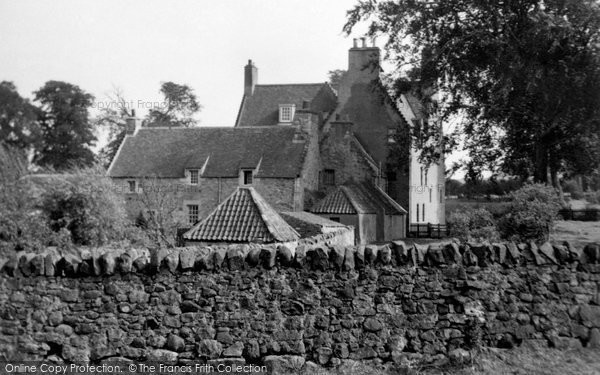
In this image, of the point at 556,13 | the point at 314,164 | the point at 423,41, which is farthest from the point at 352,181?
the point at 556,13

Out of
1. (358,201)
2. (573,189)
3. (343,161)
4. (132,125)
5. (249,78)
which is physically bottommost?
(358,201)

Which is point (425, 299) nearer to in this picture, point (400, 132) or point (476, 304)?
point (476, 304)

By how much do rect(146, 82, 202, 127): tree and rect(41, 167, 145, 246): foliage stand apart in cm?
4862

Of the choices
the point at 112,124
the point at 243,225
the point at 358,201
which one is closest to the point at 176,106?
the point at 112,124

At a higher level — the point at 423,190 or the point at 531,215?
the point at 423,190

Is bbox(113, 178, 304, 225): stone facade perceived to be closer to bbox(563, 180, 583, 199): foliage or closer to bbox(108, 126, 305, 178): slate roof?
bbox(108, 126, 305, 178): slate roof

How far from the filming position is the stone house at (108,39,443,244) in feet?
138

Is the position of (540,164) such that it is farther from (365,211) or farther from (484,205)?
(484,205)

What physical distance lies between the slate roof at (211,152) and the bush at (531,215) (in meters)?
17.0

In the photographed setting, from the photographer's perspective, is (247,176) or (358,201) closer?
(358,201)

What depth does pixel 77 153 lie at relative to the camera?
227 feet

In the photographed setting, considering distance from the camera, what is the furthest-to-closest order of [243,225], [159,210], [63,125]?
[63,125]
[159,210]
[243,225]

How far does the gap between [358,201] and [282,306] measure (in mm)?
30910

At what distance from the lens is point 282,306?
9.36m
